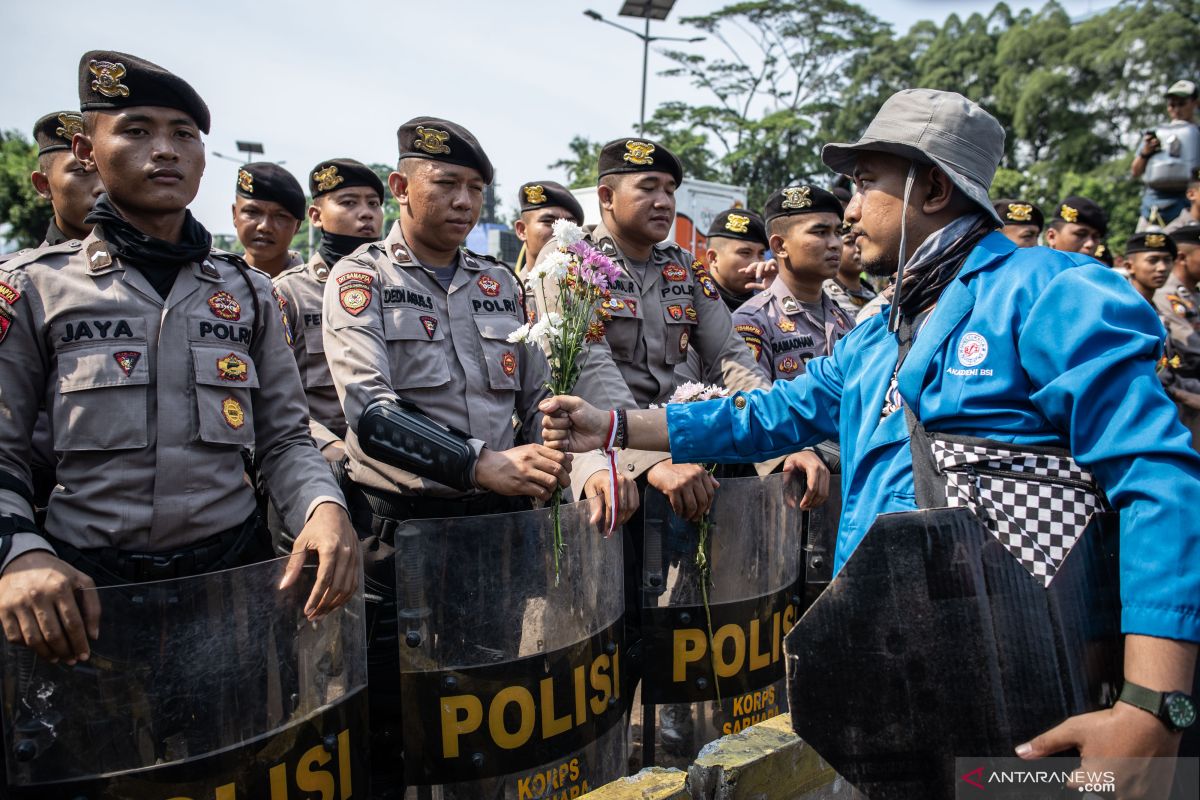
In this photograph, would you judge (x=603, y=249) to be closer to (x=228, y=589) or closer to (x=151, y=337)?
(x=151, y=337)

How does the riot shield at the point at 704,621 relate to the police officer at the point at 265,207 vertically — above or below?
below

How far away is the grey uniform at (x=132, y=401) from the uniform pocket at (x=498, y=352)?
92cm

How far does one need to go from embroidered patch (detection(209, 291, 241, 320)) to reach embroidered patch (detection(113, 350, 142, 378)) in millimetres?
281

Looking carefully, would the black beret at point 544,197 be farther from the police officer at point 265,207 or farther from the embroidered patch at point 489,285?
the embroidered patch at point 489,285

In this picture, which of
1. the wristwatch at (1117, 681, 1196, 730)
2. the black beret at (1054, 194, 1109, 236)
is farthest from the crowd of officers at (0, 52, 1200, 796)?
the black beret at (1054, 194, 1109, 236)

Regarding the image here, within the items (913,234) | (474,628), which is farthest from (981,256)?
(474,628)

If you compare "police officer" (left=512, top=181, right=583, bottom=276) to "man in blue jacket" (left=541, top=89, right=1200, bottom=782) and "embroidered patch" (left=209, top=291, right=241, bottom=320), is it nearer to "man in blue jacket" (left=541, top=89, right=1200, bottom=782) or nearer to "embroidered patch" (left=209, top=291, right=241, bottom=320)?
"embroidered patch" (left=209, top=291, right=241, bottom=320)

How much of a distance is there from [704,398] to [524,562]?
1099mm

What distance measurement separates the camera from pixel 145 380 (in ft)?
8.10

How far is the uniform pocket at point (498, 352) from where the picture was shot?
3480mm

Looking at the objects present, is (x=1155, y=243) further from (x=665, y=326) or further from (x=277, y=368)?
(x=277, y=368)

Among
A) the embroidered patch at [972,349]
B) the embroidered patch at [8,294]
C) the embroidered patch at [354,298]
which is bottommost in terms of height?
the embroidered patch at [972,349]

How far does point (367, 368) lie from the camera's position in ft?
10.1

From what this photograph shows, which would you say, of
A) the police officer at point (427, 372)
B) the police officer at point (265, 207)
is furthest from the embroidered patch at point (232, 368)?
the police officer at point (265, 207)
